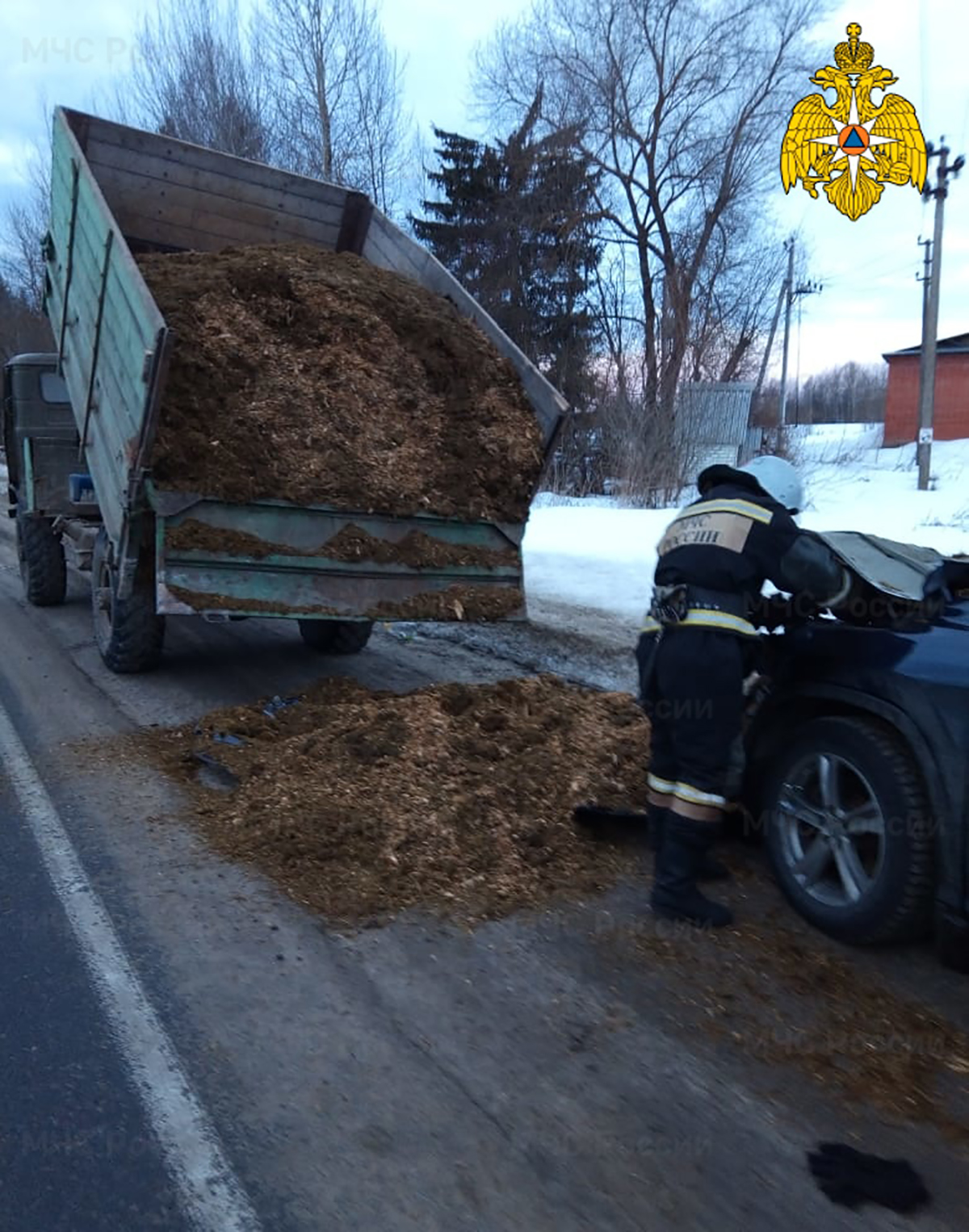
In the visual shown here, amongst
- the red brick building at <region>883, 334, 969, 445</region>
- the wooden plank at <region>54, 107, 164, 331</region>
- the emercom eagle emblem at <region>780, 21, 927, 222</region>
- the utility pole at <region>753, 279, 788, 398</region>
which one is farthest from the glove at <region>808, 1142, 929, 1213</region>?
the red brick building at <region>883, 334, 969, 445</region>

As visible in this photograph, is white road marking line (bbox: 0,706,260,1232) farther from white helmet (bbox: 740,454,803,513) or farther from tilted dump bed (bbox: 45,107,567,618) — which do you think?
white helmet (bbox: 740,454,803,513)

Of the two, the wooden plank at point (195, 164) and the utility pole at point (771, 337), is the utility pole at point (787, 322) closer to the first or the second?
the utility pole at point (771, 337)

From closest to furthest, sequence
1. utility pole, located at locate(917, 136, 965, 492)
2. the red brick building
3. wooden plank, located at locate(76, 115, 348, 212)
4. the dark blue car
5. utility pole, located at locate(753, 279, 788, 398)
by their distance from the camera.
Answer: the dark blue car < wooden plank, located at locate(76, 115, 348, 212) < utility pole, located at locate(917, 136, 965, 492) < utility pole, located at locate(753, 279, 788, 398) < the red brick building

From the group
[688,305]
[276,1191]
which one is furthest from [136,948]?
[688,305]

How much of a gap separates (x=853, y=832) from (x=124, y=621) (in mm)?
4860

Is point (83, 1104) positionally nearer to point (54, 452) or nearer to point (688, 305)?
point (54, 452)

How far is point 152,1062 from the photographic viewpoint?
9.31 ft

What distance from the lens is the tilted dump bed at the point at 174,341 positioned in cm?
563

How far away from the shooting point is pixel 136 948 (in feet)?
11.3

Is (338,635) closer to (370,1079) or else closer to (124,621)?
(124,621)

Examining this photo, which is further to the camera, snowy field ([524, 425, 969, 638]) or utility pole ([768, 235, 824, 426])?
utility pole ([768, 235, 824, 426])

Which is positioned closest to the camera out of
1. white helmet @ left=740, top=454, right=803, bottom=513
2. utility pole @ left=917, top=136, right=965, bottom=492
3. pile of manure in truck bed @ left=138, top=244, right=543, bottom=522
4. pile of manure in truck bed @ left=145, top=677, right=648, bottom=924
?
white helmet @ left=740, top=454, right=803, bottom=513

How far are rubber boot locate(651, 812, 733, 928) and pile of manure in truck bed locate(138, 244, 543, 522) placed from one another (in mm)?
3040

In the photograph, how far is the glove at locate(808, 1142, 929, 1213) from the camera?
236 cm
